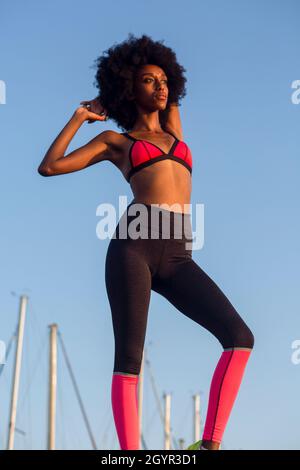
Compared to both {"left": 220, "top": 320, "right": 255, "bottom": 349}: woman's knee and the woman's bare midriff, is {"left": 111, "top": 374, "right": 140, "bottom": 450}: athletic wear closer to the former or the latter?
{"left": 220, "top": 320, "right": 255, "bottom": 349}: woman's knee

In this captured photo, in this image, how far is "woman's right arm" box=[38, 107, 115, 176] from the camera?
6.71m

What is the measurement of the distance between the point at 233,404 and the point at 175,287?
912 millimetres

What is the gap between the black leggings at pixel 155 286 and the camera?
639cm

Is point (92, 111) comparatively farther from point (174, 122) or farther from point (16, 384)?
point (16, 384)

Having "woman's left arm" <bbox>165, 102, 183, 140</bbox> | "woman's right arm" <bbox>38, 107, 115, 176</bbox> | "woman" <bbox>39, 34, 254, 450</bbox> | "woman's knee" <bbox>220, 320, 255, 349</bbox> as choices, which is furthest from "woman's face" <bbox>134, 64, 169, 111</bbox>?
"woman's knee" <bbox>220, 320, 255, 349</bbox>

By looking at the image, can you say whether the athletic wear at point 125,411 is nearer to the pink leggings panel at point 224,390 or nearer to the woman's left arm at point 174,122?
the pink leggings panel at point 224,390

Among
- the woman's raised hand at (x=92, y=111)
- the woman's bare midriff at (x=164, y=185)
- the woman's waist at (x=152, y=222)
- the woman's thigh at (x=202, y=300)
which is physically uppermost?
the woman's raised hand at (x=92, y=111)

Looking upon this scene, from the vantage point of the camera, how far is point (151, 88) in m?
7.17

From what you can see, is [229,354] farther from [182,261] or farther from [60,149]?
[60,149]

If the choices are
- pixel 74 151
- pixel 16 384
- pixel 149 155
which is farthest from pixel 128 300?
pixel 16 384

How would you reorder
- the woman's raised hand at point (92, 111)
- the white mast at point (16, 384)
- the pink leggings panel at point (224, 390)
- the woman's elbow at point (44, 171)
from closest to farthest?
the pink leggings panel at point (224, 390) < the woman's elbow at point (44, 171) < the woman's raised hand at point (92, 111) < the white mast at point (16, 384)

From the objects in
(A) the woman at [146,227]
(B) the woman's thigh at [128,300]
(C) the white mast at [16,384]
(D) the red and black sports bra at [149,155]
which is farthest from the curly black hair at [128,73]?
(C) the white mast at [16,384]

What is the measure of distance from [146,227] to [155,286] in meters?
0.45
